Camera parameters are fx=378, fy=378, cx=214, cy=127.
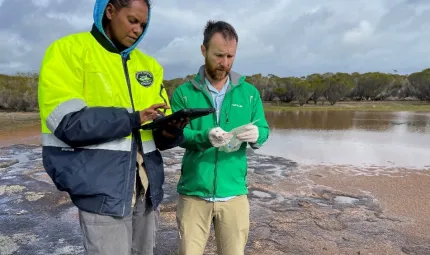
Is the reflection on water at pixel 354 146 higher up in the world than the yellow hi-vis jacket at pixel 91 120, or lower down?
lower down

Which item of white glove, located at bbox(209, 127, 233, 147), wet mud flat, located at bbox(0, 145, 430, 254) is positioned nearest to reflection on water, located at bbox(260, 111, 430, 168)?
wet mud flat, located at bbox(0, 145, 430, 254)

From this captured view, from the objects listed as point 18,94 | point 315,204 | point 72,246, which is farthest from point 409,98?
point 72,246

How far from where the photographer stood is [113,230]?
2.02 meters

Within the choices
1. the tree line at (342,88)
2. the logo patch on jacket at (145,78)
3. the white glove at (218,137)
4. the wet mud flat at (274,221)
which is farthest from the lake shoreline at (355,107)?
Answer: the logo patch on jacket at (145,78)

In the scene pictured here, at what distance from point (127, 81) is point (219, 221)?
4.26 feet

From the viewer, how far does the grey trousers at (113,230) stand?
6.48 feet

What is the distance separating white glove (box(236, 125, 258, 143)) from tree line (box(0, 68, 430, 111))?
35.1 m

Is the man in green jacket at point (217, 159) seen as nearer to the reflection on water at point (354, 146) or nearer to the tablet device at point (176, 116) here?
the tablet device at point (176, 116)

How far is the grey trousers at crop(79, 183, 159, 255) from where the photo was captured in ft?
6.48

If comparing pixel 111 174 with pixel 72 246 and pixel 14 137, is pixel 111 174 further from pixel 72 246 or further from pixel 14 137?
pixel 14 137

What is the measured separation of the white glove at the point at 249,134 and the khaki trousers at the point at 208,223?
1.62 ft

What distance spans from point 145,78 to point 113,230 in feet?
2.86

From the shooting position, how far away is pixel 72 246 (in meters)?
4.43

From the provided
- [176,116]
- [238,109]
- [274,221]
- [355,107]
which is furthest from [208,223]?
[355,107]
